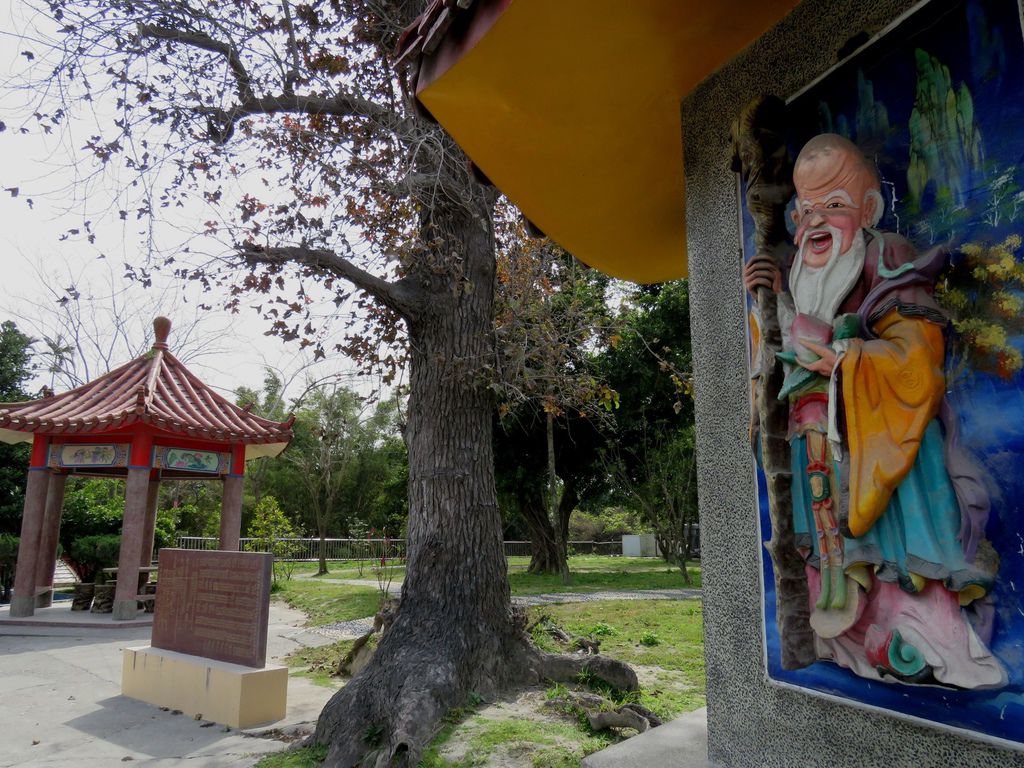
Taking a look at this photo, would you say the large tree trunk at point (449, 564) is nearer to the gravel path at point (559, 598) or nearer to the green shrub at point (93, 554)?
the gravel path at point (559, 598)

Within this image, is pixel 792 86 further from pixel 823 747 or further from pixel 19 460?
pixel 19 460

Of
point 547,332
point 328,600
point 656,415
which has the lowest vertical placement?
point 328,600

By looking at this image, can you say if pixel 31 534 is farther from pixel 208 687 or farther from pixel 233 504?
pixel 208 687

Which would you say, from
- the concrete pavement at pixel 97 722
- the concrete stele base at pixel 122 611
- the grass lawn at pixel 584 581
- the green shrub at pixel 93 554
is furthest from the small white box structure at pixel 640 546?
the concrete pavement at pixel 97 722

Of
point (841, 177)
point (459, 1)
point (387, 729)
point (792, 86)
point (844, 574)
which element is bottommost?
point (387, 729)

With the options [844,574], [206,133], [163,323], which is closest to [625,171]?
[844,574]

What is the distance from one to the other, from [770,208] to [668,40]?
2.91 feet

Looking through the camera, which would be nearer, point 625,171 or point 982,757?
point 982,757

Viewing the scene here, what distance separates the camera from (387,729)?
4.71 metres

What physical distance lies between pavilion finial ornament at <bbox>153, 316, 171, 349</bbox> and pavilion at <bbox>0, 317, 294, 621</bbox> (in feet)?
2.63

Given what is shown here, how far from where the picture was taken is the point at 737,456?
2.53m

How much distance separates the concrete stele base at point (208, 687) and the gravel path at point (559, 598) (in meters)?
3.17

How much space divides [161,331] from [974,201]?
15227 mm

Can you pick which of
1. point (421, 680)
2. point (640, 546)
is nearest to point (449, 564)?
point (421, 680)
